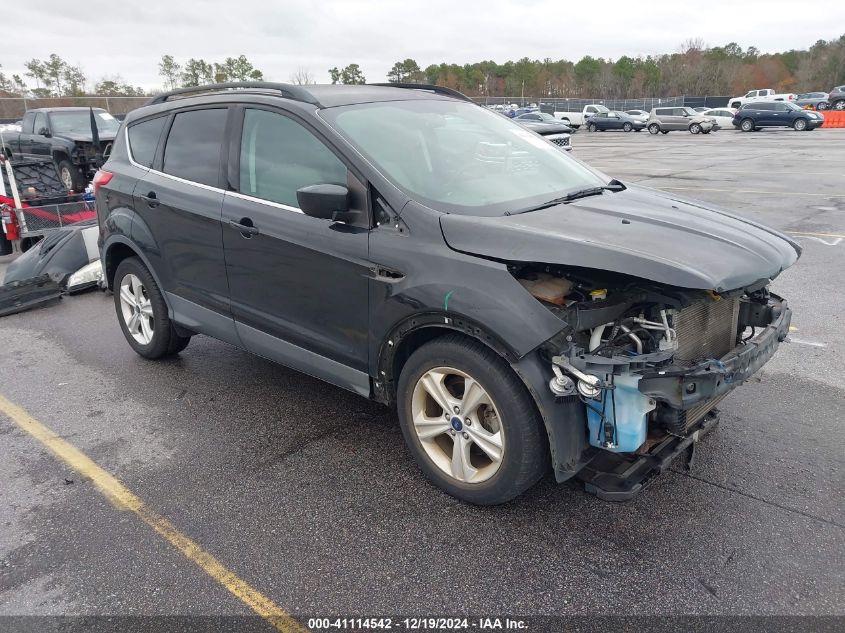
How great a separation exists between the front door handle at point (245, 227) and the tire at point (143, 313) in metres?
1.23

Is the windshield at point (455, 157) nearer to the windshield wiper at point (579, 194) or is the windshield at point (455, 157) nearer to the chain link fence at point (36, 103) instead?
the windshield wiper at point (579, 194)

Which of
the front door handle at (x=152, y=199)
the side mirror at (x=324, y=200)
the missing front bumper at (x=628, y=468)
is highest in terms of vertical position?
the side mirror at (x=324, y=200)

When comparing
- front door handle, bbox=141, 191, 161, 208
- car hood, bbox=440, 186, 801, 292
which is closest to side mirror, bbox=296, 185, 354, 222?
car hood, bbox=440, 186, 801, 292

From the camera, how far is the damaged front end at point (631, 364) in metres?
2.63

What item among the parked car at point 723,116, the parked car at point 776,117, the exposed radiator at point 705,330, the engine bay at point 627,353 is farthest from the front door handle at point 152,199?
the parked car at point 723,116

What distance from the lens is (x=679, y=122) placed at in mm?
38562

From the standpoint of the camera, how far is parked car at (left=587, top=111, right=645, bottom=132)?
41750 mm

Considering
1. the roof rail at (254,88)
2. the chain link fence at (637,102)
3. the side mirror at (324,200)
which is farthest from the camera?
the chain link fence at (637,102)

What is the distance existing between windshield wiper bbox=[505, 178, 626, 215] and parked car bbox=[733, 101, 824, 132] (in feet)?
123

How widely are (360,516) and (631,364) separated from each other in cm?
146

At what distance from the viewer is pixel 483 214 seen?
3.13 meters

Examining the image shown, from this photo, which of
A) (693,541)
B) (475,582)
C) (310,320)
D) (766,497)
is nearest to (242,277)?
(310,320)

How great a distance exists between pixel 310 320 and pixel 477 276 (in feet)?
3.82

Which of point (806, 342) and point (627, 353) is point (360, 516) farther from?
point (806, 342)
